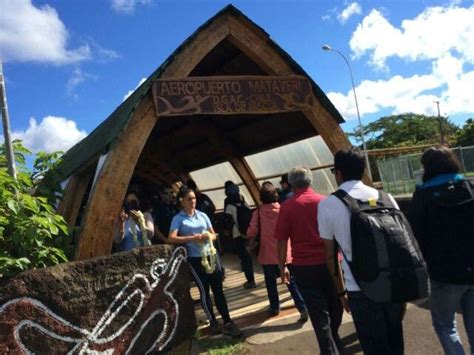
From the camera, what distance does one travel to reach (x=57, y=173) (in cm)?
499

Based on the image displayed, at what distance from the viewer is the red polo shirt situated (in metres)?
3.85

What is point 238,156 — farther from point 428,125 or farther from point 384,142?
point 428,125

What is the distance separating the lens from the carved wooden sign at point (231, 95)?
517 cm

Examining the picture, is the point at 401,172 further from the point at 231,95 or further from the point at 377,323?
the point at 377,323

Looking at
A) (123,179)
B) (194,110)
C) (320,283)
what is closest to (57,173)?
(123,179)

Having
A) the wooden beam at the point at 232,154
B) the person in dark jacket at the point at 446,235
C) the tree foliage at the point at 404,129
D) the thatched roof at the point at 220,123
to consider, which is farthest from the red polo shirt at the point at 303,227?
the tree foliage at the point at 404,129

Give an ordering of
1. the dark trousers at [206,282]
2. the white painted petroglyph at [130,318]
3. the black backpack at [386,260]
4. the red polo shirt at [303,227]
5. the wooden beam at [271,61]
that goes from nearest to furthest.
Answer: the black backpack at [386,260] < the white painted petroglyph at [130,318] < the red polo shirt at [303,227] < the dark trousers at [206,282] < the wooden beam at [271,61]

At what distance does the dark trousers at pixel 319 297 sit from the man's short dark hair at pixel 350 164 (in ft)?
3.56

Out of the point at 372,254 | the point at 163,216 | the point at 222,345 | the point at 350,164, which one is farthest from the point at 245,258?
the point at 372,254

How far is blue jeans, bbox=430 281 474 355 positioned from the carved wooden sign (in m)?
3.32

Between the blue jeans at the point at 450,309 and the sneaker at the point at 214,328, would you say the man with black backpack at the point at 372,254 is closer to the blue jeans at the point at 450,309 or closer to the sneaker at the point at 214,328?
the blue jeans at the point at 450,309

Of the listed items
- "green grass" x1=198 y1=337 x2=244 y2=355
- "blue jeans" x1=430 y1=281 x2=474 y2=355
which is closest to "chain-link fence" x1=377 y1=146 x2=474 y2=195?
"green grass" x1=198 y1=337 x2=244 y2=355

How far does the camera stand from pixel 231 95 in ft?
18.4

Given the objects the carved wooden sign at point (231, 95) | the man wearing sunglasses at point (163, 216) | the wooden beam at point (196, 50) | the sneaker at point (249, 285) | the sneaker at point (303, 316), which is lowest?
the sneaker at point (303, 316)
